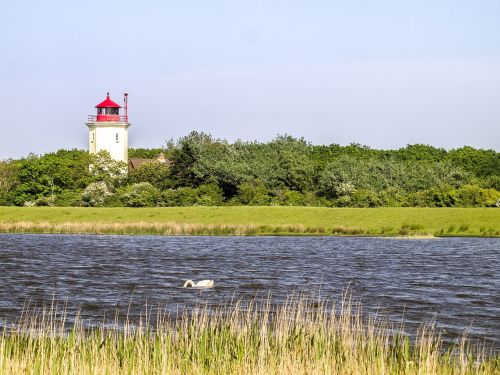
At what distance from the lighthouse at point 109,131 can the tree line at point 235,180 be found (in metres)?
2.23

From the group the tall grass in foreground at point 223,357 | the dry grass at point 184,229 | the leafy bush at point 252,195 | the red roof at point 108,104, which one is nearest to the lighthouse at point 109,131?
the red roof at point 108,104

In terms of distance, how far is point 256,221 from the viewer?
75.9m

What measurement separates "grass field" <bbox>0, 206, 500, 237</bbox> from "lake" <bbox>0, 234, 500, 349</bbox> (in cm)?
513

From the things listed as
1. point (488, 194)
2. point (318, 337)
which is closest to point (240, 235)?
point (488, 194)

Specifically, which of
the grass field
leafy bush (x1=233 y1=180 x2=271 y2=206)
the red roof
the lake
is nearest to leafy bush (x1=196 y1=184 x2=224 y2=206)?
leafy bush (x1=233 y1=180 x2=271 y2=206)

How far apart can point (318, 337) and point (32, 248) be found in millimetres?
39261

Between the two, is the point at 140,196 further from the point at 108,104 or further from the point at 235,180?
the point at 108,104

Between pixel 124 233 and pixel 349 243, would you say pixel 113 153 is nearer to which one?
pixel 124 233

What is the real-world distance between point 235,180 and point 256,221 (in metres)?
21.4

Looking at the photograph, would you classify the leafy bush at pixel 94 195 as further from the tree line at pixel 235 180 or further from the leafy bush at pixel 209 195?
the leafy bush at pixel 209 195

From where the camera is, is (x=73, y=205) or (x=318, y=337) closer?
(x=318, y=337)

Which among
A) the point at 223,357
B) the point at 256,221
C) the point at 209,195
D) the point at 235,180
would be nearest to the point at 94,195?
the point at 209,195

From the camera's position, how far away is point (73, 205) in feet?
307

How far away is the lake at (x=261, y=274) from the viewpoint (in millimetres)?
26531
